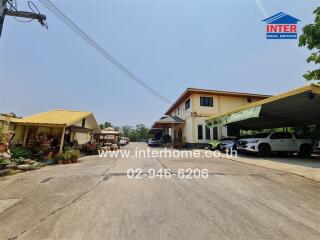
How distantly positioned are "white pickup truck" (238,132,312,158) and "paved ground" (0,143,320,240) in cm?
780

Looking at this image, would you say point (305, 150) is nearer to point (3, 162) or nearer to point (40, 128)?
point (3, 162)

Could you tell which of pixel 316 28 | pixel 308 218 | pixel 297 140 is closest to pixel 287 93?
pixel 316 28

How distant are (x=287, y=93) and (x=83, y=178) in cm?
1070

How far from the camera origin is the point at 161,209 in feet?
15.6

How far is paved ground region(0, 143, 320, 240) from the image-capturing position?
368 cm

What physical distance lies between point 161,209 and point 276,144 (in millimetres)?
13578

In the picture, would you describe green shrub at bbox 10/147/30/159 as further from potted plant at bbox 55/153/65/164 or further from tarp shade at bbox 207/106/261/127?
tarp shade at bbox 207/106/261/127

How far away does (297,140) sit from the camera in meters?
15.9

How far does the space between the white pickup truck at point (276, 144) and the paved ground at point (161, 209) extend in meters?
7.80

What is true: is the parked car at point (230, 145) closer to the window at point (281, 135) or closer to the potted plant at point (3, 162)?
the window at point (281, 135)

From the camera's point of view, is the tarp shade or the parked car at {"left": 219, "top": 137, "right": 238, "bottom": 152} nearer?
the tarp shade

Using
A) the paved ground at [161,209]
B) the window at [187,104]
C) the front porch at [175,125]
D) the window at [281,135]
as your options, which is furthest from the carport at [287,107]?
the front porch at [175,125]

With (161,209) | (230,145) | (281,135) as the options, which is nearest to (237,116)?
(281,135)

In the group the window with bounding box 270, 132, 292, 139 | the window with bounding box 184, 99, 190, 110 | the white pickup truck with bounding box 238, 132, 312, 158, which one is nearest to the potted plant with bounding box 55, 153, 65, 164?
the white pickup truck with bounding box 238, 132, 312, 158
